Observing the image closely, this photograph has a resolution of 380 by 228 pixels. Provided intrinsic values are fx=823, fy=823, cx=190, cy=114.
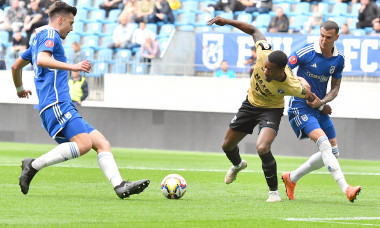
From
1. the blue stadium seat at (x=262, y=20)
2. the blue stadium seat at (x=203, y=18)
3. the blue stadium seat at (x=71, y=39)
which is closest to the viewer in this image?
the blue stadium seat at (x=262, y=20)

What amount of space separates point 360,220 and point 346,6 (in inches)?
661

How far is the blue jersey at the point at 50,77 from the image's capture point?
30.3 feet

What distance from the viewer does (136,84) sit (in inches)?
934

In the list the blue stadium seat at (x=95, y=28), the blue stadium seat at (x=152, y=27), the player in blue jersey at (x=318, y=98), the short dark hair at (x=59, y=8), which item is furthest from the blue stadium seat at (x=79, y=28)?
the short dark hair at (x=59, y=8)

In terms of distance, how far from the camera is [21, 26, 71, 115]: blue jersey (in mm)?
9242

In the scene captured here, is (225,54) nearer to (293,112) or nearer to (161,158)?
(161,158)

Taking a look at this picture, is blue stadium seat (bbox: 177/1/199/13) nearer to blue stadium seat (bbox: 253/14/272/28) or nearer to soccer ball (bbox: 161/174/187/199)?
blue stadium seat (bbox: 253/14/272/28)

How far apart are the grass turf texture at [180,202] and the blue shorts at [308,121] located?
86cm

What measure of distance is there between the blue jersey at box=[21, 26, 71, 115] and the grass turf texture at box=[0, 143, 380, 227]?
1126mm

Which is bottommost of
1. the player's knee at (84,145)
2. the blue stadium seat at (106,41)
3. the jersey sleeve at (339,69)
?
the blue stadium seat at (106,41)

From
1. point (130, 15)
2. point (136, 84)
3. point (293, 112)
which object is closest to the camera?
point (293, 112)

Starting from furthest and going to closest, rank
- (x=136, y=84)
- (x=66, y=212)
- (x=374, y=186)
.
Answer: (x=136, y=84) < (x=374, y=186) < (x=66, y=212)

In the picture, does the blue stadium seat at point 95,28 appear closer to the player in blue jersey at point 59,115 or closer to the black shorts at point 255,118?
the black shorts at point 255,118

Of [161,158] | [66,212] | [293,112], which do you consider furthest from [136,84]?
[66,212]
